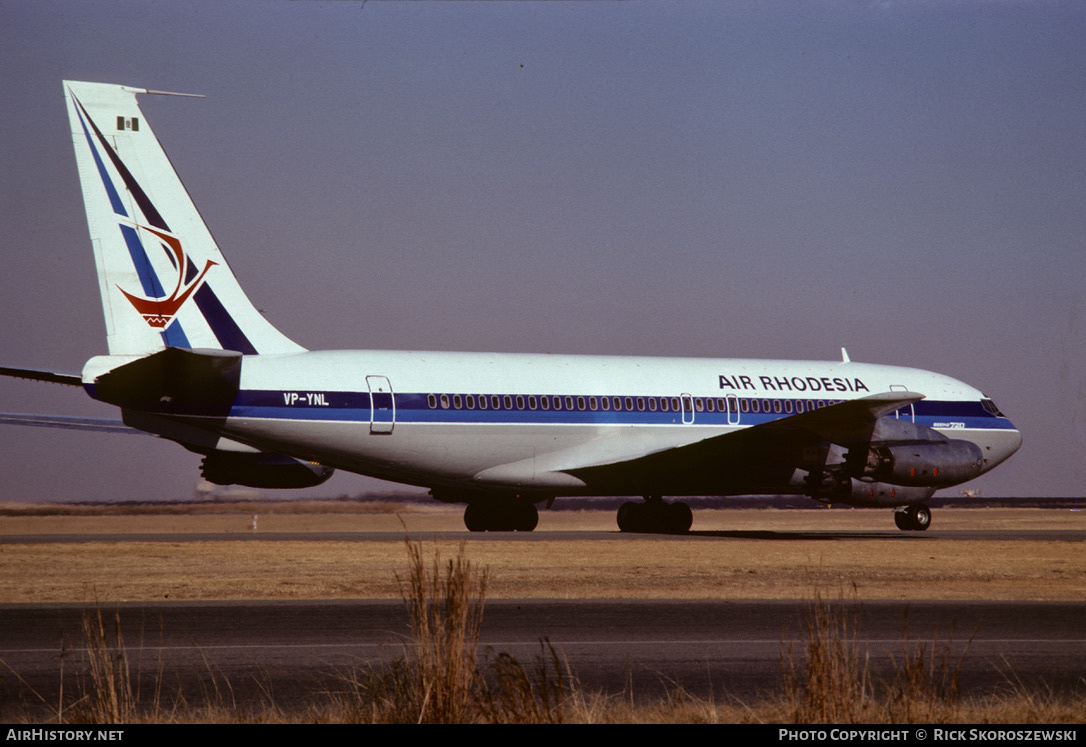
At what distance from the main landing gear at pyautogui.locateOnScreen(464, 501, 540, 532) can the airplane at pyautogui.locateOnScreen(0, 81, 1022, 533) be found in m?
0.05

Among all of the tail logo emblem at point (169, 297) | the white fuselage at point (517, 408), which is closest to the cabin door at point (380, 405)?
the white fuselage at point (517, 408)

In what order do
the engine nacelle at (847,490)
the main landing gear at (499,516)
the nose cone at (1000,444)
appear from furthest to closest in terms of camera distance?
the nose cone at (1000,444), the main landing gear at (499,516), the engine nacelle at (847,490)

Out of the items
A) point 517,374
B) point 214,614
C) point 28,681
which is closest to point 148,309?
point 517,374

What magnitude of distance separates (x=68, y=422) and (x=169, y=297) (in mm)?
8041

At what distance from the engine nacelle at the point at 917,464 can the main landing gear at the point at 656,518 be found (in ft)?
16.7

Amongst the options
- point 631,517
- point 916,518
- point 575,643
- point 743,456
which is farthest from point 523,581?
point 916,518

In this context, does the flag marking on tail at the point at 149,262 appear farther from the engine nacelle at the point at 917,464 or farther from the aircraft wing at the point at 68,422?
the engine nacelle at the point at 917,464

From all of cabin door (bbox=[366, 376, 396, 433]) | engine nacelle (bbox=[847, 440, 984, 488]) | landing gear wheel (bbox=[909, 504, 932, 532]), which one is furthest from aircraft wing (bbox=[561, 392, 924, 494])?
landing gear wheel (bbox=[909, 504, 932, 532])

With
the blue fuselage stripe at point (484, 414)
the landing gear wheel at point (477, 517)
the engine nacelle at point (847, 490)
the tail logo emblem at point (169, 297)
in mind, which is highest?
the tail logo emblem at point (169, 297)

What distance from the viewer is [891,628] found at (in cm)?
1441

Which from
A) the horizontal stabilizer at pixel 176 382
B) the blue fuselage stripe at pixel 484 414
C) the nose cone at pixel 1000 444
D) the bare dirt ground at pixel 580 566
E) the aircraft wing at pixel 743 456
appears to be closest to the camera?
the bare dirt ground at pixel 580 566

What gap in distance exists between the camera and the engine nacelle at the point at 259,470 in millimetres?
31391

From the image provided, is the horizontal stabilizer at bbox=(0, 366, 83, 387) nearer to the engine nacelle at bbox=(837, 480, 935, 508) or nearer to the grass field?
the grass field

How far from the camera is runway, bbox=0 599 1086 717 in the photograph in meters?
10.6
